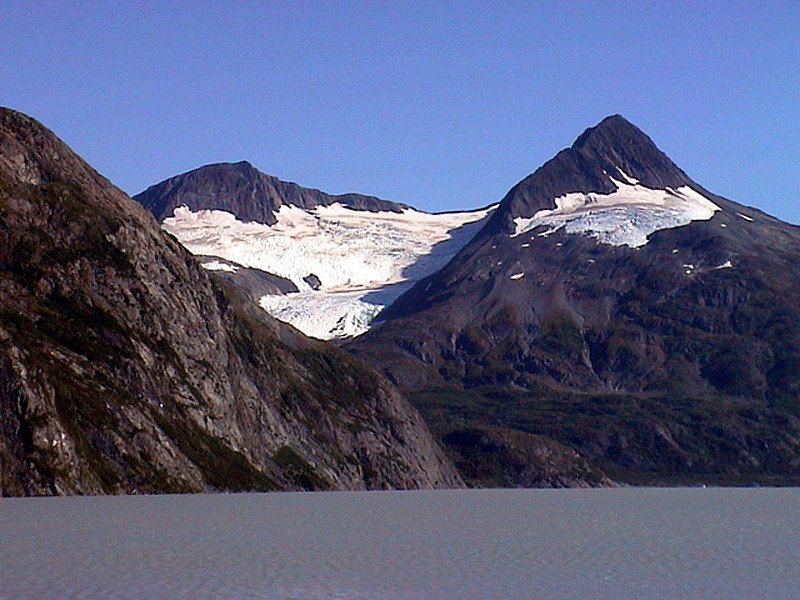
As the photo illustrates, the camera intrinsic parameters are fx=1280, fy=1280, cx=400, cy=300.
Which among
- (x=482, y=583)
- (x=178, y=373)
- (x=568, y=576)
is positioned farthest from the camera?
(x=178, y=373)

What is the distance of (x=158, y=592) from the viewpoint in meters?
52.2

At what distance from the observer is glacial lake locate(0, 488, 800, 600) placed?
5500cm

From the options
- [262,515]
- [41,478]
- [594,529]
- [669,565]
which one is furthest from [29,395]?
[669,565]

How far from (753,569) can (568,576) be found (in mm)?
11299

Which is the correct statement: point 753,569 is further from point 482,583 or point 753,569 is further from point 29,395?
point 29,395

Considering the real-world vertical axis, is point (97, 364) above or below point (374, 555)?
above

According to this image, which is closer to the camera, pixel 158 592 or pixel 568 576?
pixel 158 592

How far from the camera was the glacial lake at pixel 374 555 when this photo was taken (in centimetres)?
5500

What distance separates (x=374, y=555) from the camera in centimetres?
7138

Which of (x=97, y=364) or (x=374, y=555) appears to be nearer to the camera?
(x=374, y=555)

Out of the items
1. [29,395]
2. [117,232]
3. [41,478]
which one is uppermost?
[117,232]

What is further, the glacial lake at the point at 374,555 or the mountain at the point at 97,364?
the mountain at the point at 97,364

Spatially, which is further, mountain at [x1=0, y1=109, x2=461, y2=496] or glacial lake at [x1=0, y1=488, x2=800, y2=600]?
mountain at [x1=0, y1=109, x2=461, y2=496]

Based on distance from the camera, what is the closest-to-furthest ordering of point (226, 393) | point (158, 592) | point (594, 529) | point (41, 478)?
point (158, 592) → point (594, 529) → point (41, 478) → point (226, 393)
